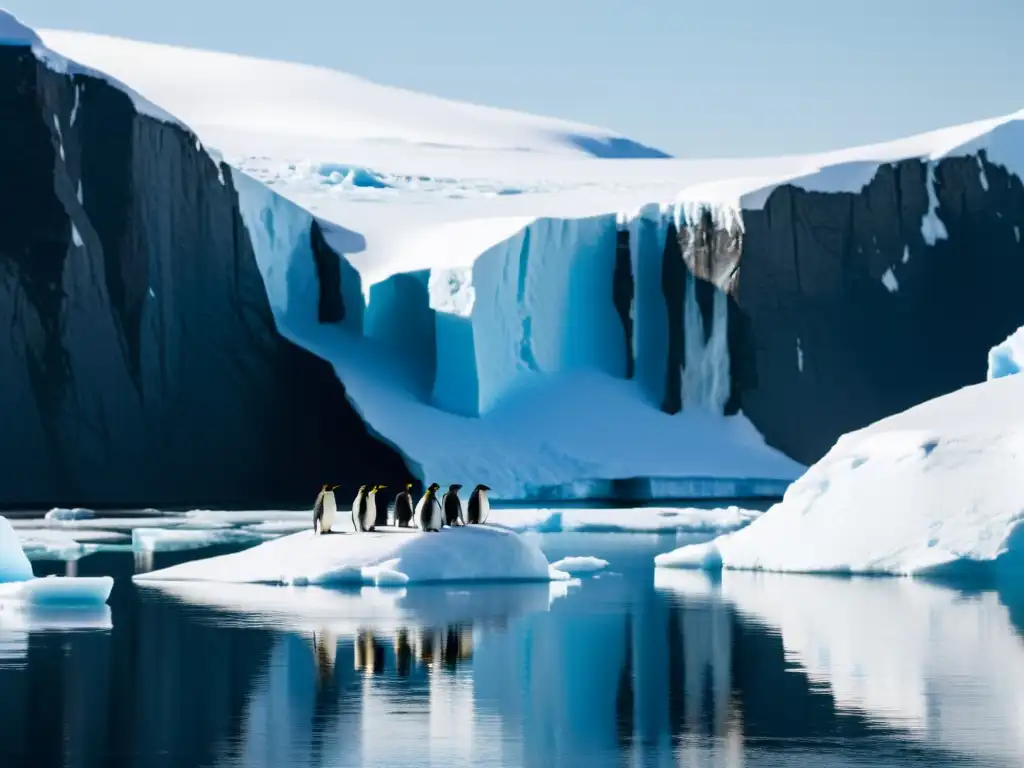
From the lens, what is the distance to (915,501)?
18.3 meters

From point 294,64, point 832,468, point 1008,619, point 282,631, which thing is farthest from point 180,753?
point 294,64

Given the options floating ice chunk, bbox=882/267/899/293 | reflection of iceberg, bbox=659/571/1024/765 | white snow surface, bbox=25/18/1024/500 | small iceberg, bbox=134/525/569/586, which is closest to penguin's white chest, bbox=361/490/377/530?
small iceberg, bbox=134/525/569/586

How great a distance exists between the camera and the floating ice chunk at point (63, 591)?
15086 mm

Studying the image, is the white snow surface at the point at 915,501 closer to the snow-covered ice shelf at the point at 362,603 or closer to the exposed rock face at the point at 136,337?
the snow-covered ice shelf at the point at 362,603

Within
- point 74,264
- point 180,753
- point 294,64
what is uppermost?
point 294,64

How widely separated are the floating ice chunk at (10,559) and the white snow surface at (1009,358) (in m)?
11.6

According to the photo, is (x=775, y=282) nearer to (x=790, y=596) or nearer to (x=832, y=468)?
(x=832, y=468)

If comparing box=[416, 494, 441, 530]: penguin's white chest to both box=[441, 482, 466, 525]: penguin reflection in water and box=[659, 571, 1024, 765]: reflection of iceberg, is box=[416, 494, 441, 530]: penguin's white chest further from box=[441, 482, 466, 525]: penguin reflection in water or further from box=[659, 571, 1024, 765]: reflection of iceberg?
box=[659, 571, 1024, 765]: reflection of iceberg

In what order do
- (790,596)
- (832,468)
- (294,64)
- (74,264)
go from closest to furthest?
(790,596) < (832,468) < (74,264) < (294,64)

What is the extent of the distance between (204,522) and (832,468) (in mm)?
11145

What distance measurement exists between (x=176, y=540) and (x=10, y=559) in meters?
6.78

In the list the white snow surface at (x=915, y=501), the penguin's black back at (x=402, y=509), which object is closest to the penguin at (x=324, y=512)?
the penguin's black back at (x=402, y=509)

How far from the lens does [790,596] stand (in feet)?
55.5

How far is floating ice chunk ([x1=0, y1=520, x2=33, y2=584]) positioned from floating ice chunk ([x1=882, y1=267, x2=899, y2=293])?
2752 centimetres
